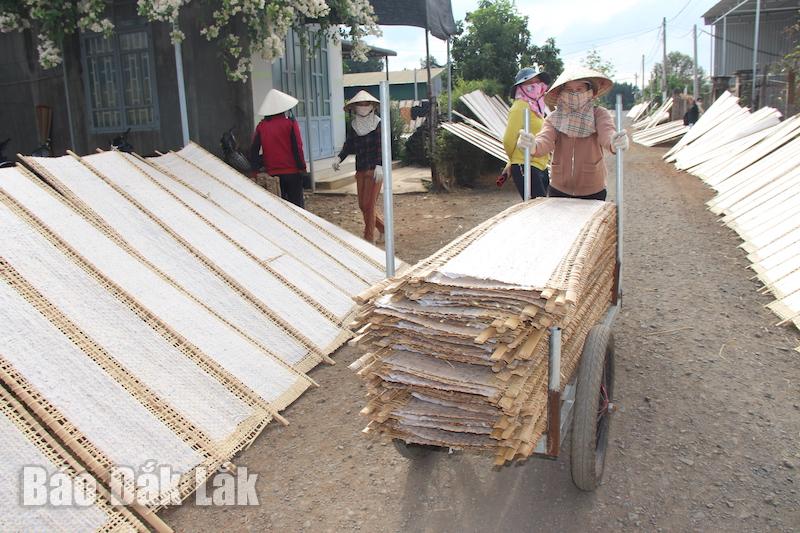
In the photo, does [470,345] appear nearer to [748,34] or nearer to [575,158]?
[575,158]

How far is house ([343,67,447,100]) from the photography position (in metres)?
31.9

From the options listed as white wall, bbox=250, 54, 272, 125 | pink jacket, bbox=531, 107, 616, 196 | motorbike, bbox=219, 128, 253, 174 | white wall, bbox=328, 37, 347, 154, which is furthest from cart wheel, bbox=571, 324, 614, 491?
white wall, bbox=328, 37, 347, 154

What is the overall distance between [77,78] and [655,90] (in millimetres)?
43889

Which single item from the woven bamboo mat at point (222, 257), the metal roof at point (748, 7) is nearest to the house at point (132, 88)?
the woven bamboo mat at point (222, 257)

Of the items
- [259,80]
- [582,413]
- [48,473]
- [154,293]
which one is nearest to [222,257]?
[154,293]

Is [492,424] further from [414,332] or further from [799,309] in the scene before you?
[799,309]

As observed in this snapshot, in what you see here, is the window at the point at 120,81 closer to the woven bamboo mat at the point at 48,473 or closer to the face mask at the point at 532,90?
the face mask at the point at 532,90

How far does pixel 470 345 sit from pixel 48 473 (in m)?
1.88

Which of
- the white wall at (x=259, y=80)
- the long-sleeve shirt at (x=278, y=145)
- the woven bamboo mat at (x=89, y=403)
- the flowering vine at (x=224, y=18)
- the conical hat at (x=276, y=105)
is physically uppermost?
the flowering vine at (x=224, y=18)

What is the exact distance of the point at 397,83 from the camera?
3784 centimetres

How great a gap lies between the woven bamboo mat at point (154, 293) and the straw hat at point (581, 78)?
2584 mm

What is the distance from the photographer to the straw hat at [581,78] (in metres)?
4.41

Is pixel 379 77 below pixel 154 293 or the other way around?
the other way around

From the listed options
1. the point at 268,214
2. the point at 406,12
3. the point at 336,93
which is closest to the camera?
the point at 268,214
